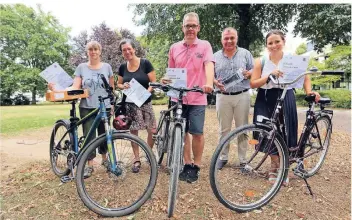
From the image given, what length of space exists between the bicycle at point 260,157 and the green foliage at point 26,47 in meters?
31.1

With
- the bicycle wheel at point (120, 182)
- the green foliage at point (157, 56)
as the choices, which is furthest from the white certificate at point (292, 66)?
the green foliage at point (157, 56)

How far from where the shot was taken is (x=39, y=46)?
31594 mm

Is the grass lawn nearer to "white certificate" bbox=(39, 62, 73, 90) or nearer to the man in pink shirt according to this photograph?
"white certificate" bbox=(39, 62, 73, 90)

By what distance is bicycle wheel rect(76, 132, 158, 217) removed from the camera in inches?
96.9

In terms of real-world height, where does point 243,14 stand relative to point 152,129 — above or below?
above

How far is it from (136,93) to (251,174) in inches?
61.7

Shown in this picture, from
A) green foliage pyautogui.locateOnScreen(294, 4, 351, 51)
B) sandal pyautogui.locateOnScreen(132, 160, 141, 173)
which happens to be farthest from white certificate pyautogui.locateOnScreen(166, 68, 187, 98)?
green foliage pyautogui.locateOnScreen(294, 4, 351, 51)

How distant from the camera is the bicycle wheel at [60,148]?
331cm

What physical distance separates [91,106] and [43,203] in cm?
116

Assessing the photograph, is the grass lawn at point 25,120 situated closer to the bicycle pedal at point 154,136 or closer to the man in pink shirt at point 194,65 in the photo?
the bicycle pedal at point 154,136

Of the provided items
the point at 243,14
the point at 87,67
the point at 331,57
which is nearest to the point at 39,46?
the point at 243,14

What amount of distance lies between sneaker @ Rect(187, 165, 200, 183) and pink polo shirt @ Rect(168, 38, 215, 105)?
31.6 inches

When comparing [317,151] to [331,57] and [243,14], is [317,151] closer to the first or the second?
[243,14]

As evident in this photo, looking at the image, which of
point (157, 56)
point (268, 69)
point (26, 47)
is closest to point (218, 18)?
point (268, 69)
